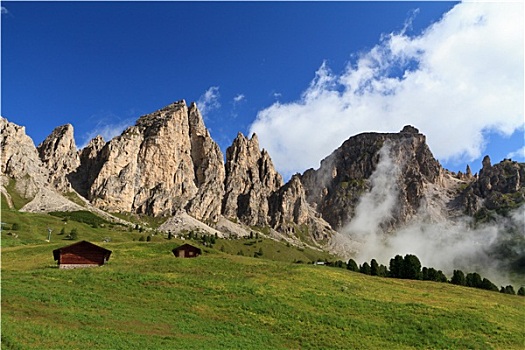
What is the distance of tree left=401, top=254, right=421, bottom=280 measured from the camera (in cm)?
10988

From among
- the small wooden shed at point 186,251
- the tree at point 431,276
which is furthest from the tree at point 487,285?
the small wooden shed at point 186,251

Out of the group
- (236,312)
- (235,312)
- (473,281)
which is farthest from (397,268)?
(235,312)

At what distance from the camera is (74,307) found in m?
38.9

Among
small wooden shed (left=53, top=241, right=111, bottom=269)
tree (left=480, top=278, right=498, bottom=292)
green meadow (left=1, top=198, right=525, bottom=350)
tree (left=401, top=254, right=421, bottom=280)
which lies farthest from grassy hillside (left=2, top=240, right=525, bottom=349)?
tree (left=480, top=278, right=498, bottom=292)

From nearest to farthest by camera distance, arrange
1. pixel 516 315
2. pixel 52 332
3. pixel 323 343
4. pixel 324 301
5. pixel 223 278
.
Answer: pixel 52 332 < pixel 323 343 < pixel 324 301 < pixel 516 315 < pixel 223 278

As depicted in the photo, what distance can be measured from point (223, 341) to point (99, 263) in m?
43.8

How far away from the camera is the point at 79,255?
7031 cm

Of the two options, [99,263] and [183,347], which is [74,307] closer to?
[183,347]

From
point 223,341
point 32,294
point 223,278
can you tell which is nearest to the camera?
point 223,341

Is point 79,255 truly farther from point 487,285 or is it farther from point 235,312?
point 487,285

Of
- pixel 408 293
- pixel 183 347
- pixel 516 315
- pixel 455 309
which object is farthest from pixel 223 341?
pixel 516 315

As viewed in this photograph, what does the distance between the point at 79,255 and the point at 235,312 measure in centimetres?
3853

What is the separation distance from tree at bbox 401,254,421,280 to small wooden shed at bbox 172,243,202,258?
59.4 meters

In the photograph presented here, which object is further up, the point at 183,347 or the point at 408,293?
the point at 408,293
